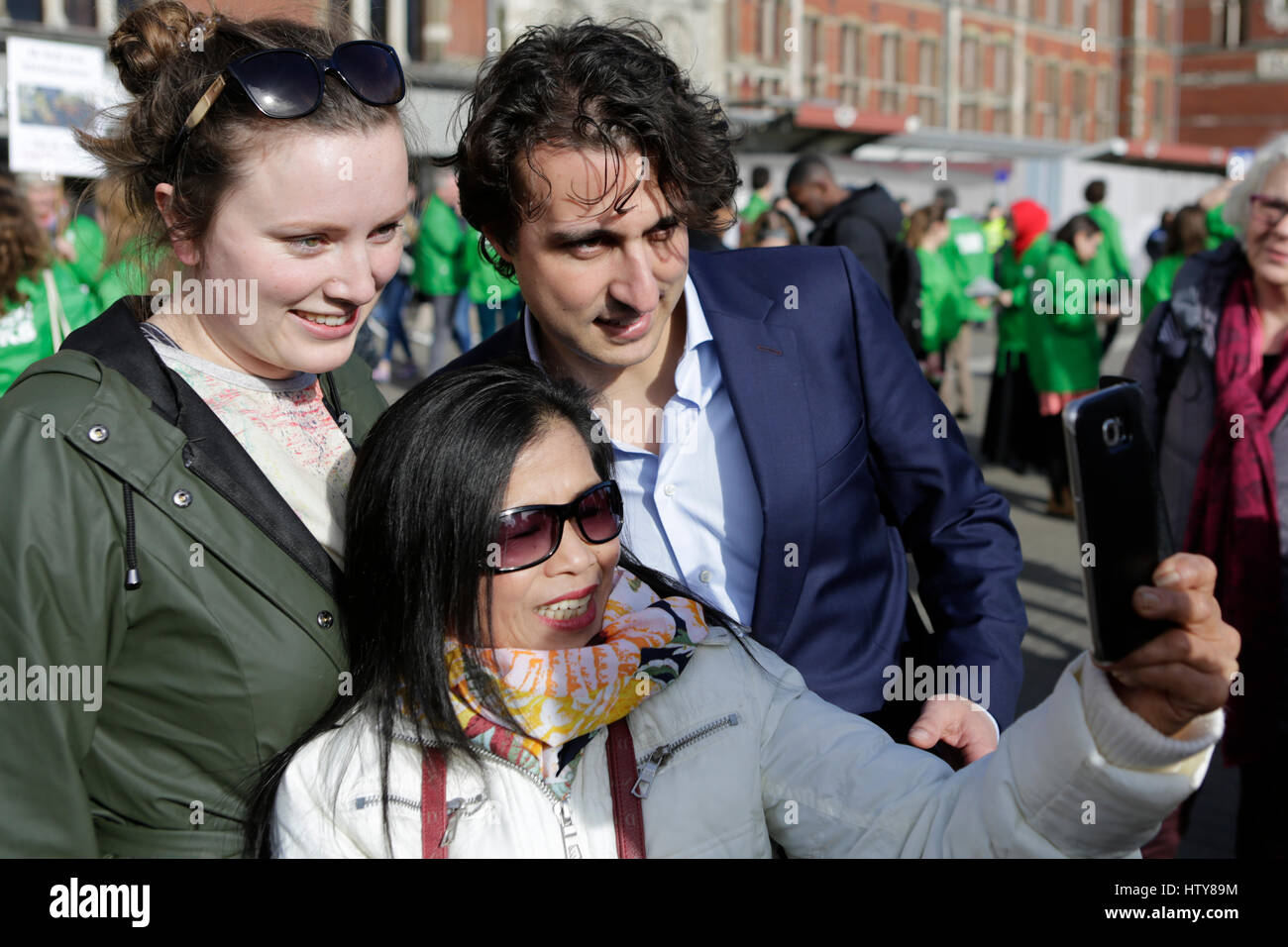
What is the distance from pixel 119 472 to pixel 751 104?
14.8 metres

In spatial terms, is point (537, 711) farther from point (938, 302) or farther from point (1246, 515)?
point (938, 302)

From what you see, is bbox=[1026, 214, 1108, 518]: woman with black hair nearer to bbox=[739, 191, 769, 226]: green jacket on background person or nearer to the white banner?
bbox=[739, 191, 769, 226]: green jacket on background person

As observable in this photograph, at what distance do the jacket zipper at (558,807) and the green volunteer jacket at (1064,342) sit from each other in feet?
22.8

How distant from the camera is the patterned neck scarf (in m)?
1.68

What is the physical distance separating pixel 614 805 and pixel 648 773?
0.06m

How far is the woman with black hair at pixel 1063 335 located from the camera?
8.05 metres

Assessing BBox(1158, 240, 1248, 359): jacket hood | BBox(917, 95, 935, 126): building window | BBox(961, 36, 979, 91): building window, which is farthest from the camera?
BBox(961, 36, 979, 91): building window

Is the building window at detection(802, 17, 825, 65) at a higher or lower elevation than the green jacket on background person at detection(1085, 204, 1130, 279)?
higher

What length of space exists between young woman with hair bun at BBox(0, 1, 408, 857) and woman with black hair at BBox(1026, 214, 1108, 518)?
262 inches

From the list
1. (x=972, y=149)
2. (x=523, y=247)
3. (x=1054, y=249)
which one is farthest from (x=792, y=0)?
(x=523, y=247)

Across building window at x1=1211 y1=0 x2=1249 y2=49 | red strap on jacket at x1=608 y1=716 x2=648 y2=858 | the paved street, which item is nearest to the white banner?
the paved street

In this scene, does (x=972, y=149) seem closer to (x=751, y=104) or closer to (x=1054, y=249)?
(x=751, y=104)

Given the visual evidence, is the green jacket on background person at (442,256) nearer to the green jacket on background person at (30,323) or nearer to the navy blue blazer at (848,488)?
the green jacket on background person at (30,323)

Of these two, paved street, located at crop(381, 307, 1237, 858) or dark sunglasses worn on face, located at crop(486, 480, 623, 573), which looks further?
paved street, located at crop(381, 307, 1237, 858)
